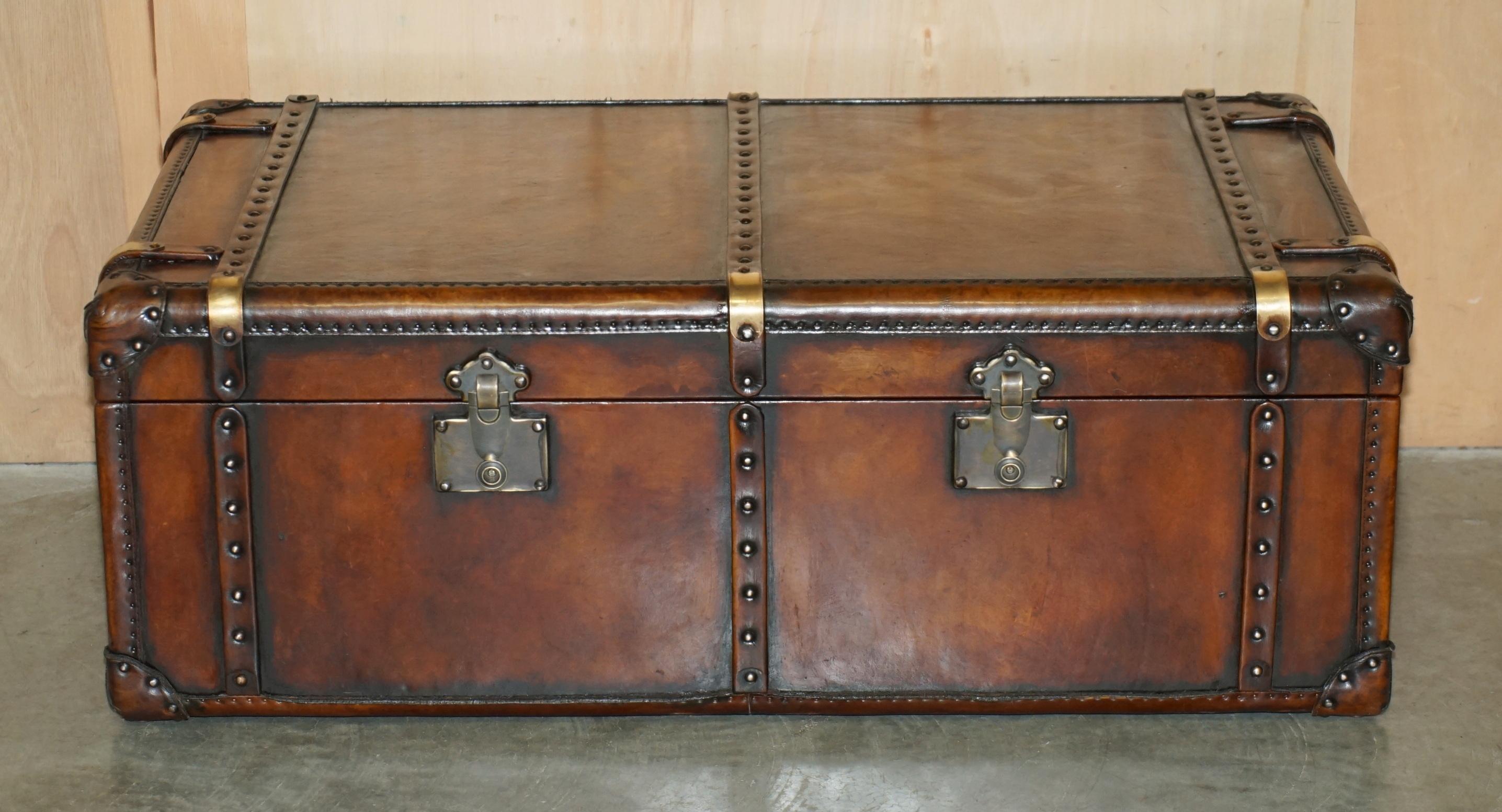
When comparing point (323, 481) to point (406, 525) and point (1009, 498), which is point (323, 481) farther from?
point (1009, 498)

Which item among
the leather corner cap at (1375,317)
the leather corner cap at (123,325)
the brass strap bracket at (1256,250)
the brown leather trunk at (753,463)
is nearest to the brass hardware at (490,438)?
the brown leather trunk at (753,463)

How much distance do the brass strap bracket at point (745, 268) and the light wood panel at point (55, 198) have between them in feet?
4.43

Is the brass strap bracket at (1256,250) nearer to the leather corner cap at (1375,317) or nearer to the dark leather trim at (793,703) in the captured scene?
the leather corner cap at (1375,317)

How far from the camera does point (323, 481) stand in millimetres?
2291

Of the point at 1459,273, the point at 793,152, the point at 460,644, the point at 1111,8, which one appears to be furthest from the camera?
the point at 1459,273

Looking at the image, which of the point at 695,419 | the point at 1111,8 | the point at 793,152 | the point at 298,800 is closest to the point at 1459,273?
the point at 1111,8

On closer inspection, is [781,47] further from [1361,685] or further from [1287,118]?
[1361,685]

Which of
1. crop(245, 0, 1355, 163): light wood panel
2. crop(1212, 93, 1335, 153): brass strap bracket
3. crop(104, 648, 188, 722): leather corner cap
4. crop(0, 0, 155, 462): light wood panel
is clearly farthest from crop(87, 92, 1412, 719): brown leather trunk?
crop(0, 0, 155, 462): light wood panel

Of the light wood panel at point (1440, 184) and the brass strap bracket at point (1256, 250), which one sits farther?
the light wood panel at point (1440, 184)

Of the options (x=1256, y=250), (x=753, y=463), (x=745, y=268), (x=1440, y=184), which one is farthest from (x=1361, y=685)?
(x=1440, y=184)

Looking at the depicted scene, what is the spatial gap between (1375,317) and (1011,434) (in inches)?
20.2

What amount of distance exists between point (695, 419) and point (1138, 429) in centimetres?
62

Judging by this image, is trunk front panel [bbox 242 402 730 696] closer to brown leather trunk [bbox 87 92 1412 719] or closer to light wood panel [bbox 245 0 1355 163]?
brown leather trunk [bbox 87 92 1412 719]

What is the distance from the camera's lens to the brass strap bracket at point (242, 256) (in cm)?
222
